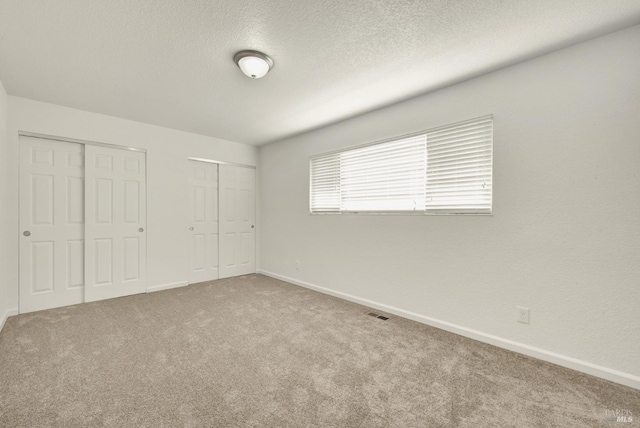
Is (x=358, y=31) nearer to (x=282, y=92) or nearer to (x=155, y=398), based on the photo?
(x=282, y=92)

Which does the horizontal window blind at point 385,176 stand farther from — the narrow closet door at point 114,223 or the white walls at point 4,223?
the white walls at point 4,223

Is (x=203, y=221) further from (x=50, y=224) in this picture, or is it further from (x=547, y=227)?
(x=547, y=227)

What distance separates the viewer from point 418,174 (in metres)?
2.95

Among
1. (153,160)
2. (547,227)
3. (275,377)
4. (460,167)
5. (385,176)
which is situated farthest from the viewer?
(153,160)

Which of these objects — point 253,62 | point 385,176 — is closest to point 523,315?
point 385,176

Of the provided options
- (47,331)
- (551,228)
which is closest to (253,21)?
(551,228)

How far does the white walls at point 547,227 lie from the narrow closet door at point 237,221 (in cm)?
292

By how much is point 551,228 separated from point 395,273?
150cm

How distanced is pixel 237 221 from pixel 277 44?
A: 3.53 m

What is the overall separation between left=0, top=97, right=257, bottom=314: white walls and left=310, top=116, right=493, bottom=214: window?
2.27m

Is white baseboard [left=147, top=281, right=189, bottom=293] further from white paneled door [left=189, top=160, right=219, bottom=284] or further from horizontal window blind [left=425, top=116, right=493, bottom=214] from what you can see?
horizontal window blind [left=425, top=116, right=493, bottom=214]

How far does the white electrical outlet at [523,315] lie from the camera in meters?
2.23

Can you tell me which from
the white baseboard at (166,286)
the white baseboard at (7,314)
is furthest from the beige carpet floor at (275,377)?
the white baseboard at (166,286)

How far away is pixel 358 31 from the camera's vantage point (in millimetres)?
1915
